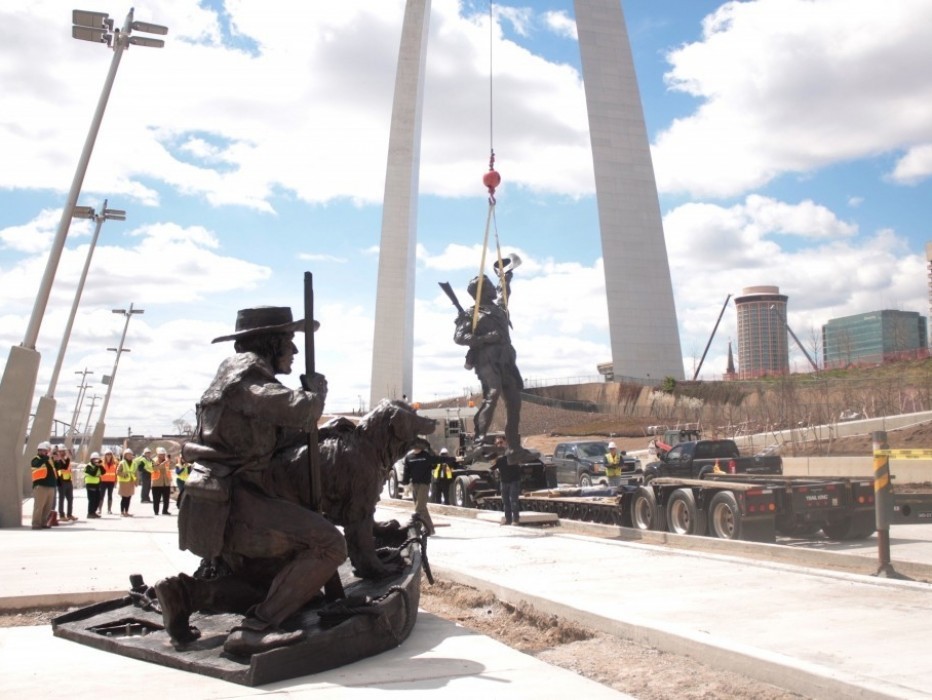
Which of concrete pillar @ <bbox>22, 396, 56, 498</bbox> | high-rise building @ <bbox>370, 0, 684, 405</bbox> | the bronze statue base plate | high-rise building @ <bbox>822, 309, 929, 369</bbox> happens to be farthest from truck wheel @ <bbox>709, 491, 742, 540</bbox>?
high-rise building @ <bbox>822, 309, 929, 369</bbox>

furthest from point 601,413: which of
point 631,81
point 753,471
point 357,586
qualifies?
point 357,586

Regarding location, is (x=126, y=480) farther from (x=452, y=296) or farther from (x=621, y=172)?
(x=621, y=172)

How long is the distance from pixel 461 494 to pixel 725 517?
790 cm

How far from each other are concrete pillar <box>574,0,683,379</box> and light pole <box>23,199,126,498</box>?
20248 millimetres

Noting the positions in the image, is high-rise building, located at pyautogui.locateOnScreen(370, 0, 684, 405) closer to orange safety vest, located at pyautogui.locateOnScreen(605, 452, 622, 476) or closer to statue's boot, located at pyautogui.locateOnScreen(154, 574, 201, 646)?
orange safety vest, located at pyautogui.locateOnScreen(605, 452, 622, 476)

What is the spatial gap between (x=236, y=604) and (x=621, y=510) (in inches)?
385

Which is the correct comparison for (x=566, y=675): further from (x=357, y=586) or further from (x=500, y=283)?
(x=500, y=283)

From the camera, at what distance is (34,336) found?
17.2 metres

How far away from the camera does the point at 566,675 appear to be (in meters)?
4.48

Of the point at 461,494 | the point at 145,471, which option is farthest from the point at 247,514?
the point at 145,471

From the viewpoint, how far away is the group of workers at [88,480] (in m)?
15.1

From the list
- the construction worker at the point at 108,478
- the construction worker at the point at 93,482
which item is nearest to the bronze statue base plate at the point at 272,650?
the construction worker at the point at 93,482

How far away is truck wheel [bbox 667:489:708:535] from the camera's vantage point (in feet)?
40.2

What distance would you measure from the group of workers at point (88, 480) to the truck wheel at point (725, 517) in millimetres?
6792
